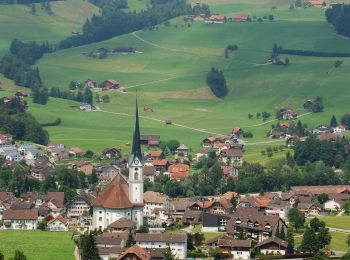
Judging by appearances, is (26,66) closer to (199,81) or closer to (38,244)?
(199,81)

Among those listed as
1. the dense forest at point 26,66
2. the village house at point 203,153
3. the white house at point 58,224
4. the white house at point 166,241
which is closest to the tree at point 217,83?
the dense forest at point 26,66

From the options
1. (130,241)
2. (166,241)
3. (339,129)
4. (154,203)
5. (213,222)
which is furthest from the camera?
(339,129)

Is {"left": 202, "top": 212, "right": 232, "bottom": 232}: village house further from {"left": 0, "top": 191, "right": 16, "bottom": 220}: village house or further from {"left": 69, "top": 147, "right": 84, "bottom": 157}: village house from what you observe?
{"left": 69, "top": 147, "right": 84, "bottom": 157}: village house

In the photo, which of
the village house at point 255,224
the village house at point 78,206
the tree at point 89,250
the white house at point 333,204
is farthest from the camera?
the white house at point 333,204

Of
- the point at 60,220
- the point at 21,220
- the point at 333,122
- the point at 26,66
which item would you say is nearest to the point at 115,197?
the point at 60,220

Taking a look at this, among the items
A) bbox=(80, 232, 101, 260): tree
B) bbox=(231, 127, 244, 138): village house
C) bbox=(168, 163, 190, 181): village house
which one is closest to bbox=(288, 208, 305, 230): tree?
bbox=(80, 232, 101, 260): tree

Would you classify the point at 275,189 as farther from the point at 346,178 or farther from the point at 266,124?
the point at 266,124

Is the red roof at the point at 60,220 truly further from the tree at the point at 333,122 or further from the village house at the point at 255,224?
the tree at the point at 333,122

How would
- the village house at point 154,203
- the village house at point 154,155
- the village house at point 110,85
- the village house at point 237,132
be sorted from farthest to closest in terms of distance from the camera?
the village house at point 110,85 → the village house at point 237,132 → the village house at point 154,155 → the village house at point 154,203
